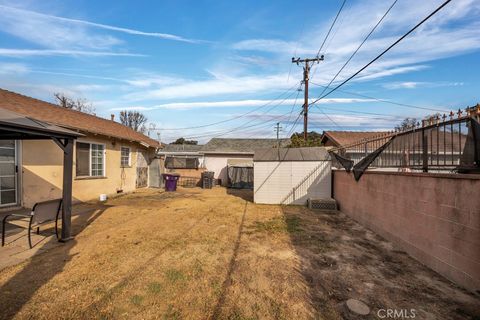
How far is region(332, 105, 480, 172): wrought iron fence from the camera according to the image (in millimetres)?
3752

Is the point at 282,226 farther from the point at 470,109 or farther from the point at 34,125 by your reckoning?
the point at 34,125

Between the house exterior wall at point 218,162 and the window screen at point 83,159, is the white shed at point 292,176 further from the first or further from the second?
the house exterior wall at point 218,162

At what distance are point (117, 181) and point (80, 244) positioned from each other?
790cm

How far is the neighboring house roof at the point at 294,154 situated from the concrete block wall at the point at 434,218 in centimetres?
427

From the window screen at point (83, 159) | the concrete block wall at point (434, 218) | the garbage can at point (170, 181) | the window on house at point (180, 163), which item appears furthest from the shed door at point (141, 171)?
the concrete block wall at point (434, 218)

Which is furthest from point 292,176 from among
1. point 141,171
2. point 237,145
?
point 237,145

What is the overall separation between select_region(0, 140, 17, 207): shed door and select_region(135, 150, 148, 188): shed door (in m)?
7.15

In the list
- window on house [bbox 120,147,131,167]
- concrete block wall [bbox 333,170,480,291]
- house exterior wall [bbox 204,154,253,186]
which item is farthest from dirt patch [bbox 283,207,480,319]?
house exterior wall [bbox 204,154,253,186]

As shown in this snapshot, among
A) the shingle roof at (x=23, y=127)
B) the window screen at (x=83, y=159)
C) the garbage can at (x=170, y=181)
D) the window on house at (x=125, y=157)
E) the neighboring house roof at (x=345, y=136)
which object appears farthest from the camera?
the neighboring house roof at (x=345, y=136)

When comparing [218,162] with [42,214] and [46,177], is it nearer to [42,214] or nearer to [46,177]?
[46,177]

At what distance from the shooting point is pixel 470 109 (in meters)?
3.69

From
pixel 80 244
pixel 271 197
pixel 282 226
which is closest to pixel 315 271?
pixel 282 226

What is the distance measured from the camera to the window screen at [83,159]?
1017 centimetres

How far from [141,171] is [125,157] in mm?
1936
